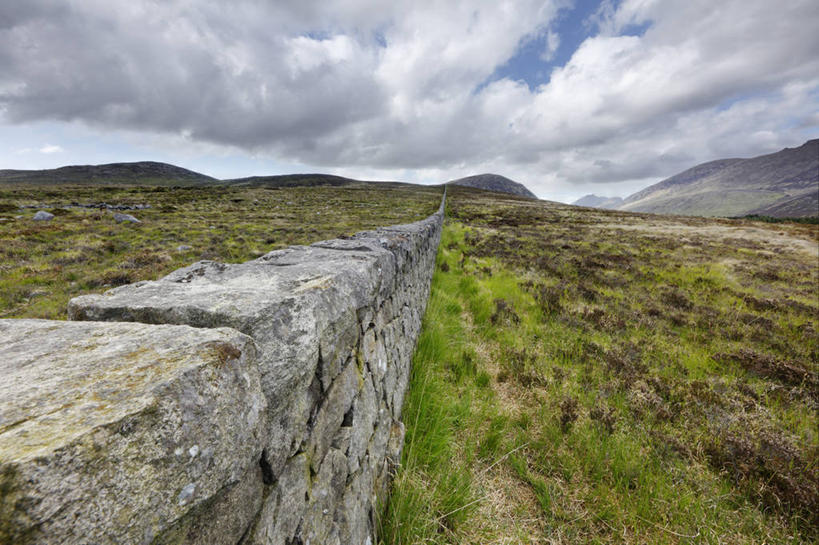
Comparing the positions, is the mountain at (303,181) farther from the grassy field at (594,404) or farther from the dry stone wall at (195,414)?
the dry stone wall at (195,414)

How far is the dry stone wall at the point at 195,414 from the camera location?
2.14 ft

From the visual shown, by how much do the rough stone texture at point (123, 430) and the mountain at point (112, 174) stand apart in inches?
5571

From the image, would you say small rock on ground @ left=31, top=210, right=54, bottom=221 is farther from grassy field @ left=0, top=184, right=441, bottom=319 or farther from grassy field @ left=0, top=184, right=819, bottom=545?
grassy field @ left=0, top=184, right=819, bottom=545

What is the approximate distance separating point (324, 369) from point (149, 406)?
97 centimetres

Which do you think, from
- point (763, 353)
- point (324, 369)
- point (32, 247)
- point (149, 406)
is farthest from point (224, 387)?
point (32, 247)

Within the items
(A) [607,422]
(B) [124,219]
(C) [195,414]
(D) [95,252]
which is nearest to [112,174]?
(B) [124,219]

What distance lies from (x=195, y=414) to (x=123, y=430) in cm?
18

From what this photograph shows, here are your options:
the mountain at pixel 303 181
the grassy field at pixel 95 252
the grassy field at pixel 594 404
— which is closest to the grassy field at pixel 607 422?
the grassy field at pixel 594 404

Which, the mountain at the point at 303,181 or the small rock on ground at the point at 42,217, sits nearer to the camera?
the small rock on ground at the point at 42,217

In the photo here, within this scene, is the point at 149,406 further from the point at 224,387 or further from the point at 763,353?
the point at 763,353

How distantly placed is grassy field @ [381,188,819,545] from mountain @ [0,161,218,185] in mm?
140635

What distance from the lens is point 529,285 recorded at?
10.2m

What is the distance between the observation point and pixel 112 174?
122125 mm

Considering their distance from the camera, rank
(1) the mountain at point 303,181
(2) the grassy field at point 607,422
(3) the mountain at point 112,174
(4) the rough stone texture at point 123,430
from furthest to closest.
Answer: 1. (3) the mountain at point 112,174
2. (1) the mountain at point 303,181
3. (2) the grassy field at point 607,422
4. (4) the rough stone texture at point 123,430
